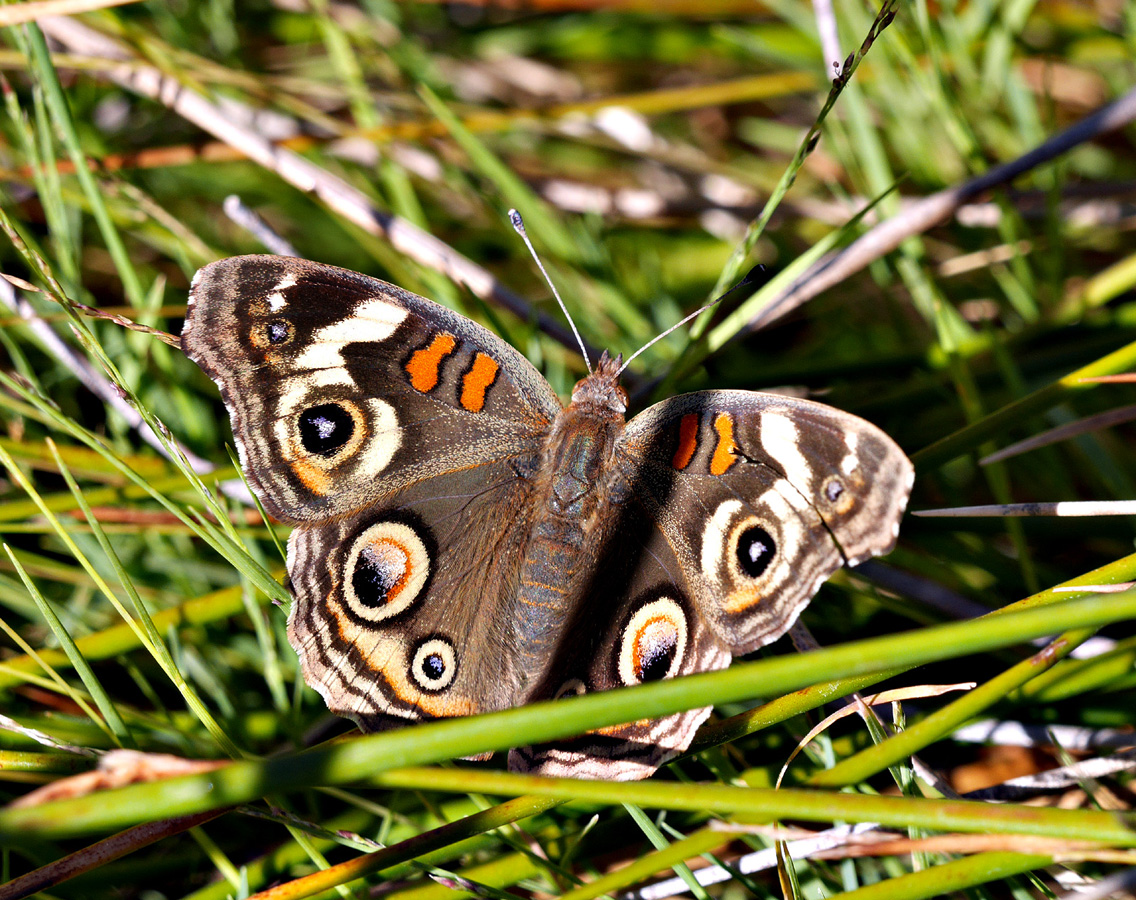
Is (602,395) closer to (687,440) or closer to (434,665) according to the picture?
(687,440)

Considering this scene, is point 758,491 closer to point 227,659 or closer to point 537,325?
point 537,325

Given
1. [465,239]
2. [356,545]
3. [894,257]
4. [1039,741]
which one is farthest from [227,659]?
[894,257]

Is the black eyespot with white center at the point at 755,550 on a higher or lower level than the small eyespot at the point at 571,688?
higher

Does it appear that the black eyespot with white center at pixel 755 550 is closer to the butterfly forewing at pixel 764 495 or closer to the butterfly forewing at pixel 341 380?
the butterfly forewing at pixel 764 495

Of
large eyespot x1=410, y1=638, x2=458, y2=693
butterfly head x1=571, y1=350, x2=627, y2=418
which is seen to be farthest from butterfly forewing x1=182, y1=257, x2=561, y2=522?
large eyespot x1=410, y1=638, x2=458, y2=693

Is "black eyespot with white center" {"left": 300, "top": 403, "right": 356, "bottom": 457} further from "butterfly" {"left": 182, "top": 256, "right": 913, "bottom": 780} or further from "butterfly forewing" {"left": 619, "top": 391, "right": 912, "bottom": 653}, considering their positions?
"butterfly forewing" {"left": 619, "top": 391, "right": 912, "bottom": 653}

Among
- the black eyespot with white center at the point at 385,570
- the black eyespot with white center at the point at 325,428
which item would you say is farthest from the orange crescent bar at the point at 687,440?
the black eyespot with white center at the point at 325,428

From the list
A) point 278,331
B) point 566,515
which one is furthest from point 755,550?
point 278,331
